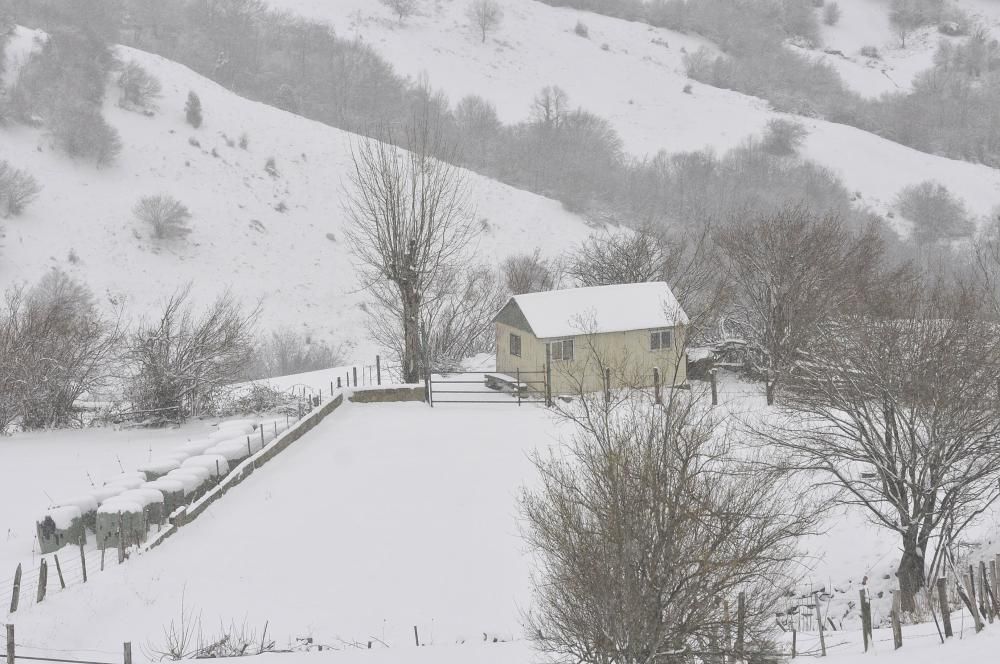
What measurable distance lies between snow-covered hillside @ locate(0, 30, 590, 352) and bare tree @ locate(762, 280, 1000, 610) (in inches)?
1374

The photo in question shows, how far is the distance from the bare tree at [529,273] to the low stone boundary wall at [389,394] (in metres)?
21.7

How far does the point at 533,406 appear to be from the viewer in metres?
25.8

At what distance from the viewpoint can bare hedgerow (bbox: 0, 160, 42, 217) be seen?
5256cm

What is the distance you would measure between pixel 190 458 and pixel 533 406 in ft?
31.9

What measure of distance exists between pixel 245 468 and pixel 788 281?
21.5 m

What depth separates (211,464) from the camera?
18672 mm

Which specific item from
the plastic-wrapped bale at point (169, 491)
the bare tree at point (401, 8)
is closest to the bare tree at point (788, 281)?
the plastic-wrapped bale at point (169, 491)

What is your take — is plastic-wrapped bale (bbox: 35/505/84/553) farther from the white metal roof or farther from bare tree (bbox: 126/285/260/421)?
the white metal roof

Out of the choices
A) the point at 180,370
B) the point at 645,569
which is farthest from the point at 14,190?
the point at 645,569

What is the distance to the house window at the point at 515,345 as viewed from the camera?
28.6 meters

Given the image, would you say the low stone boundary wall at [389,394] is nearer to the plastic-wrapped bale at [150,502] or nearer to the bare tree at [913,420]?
the plastic-wrapped bale at [150,502]

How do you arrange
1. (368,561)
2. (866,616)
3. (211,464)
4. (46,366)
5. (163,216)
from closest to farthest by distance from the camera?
(866,616), (368,561), (211,464), (46,366), (163,216)

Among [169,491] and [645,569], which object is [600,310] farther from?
[645,569]

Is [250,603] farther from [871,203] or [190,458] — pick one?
[871,203]
